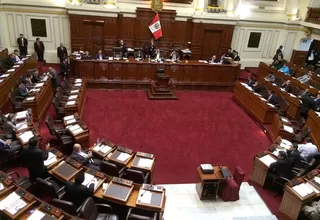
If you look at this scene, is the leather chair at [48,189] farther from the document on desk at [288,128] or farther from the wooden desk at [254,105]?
the wooden desk at [254,105]

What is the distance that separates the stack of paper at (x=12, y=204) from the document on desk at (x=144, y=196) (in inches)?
75.3

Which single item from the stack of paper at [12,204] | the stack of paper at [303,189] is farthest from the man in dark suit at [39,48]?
the stack of paper at [303,189]

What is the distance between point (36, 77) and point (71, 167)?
6.29 meters

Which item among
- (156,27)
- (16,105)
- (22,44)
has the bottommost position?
(16,105)

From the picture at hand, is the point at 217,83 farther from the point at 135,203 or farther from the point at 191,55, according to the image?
the point at 135,203

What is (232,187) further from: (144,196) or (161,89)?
(161,89)

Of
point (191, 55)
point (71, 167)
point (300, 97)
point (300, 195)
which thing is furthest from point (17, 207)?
point (191, 55)

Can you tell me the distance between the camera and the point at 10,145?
6621 mm

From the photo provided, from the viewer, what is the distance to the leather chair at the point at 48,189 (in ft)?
16.1

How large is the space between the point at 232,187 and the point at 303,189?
142 cm

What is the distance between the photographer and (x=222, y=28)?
15.9 m

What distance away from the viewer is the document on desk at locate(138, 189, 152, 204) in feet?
16.2

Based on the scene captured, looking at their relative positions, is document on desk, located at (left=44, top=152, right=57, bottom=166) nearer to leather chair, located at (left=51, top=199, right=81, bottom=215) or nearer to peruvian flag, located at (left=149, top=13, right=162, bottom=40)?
leather chair, located at (left=51, top=199, right=81, bottom=215)

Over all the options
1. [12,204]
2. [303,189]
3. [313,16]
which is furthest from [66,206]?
[313,16]
